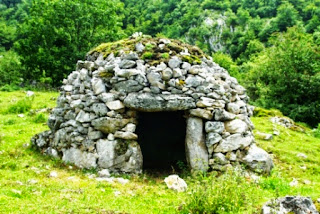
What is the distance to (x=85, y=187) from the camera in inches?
326

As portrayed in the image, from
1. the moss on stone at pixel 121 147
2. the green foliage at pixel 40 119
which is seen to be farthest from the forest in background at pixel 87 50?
the moss on stone at pixel 121 147

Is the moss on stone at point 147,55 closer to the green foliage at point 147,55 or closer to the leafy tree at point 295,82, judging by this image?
the green foliage at point 147,55

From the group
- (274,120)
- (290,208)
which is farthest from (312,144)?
(290,208)

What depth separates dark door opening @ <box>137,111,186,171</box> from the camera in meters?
13.8

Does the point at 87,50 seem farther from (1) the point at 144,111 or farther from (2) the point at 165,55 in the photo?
(1) the point at 144,111

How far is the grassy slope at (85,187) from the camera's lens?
6.78 m

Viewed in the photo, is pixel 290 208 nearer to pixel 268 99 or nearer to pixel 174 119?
pixel 174 119

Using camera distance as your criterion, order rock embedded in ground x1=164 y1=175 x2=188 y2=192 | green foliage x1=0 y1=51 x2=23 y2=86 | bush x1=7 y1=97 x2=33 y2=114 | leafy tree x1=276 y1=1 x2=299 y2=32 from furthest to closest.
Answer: leafy tree x1=276 y1=1 x2=299 y2=32
green foliage x1=0 y1=51 x2=23 y2=86
bush x1=7 y1=97 x2=33 y2=114
rock embedded in ground x1=164 y1=175 x2=188 y2=192

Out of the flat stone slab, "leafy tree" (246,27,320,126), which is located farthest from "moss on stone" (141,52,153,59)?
"leafy tree" (246,27,320,126)

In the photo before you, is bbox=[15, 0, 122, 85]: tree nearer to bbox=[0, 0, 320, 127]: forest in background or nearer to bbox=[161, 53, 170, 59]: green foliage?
bbox=[0, 0, 320, 127]: forest in background

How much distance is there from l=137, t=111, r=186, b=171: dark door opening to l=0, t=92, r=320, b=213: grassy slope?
357 cm

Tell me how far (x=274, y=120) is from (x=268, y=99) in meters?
8.18

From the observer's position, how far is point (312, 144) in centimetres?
1560

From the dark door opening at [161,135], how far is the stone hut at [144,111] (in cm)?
300
